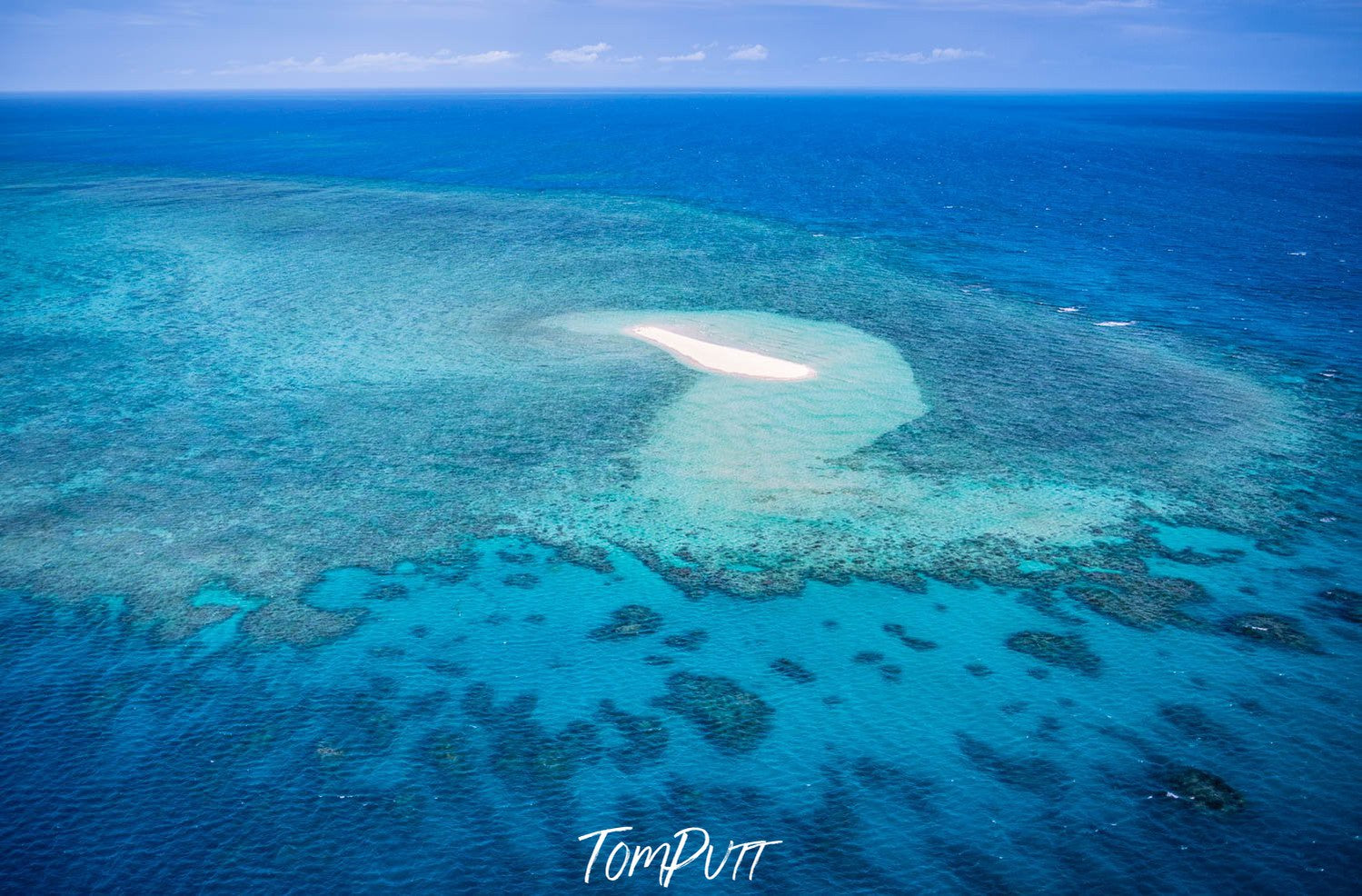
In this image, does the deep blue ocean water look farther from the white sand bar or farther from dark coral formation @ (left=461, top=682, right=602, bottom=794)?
the white sand bar

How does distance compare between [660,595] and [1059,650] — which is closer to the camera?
[1059,650]

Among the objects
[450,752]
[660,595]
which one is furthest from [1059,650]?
[450,752]

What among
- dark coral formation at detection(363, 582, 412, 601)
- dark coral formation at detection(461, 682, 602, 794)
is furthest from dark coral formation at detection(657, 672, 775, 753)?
dark coral formation at detection(363, 582, 412, 601)

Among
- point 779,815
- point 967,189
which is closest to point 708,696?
point 779,815

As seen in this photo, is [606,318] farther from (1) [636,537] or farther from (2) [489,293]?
(1) [636,537]

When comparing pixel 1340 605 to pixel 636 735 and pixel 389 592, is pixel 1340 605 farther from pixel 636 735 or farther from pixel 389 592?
pixel 389 592
